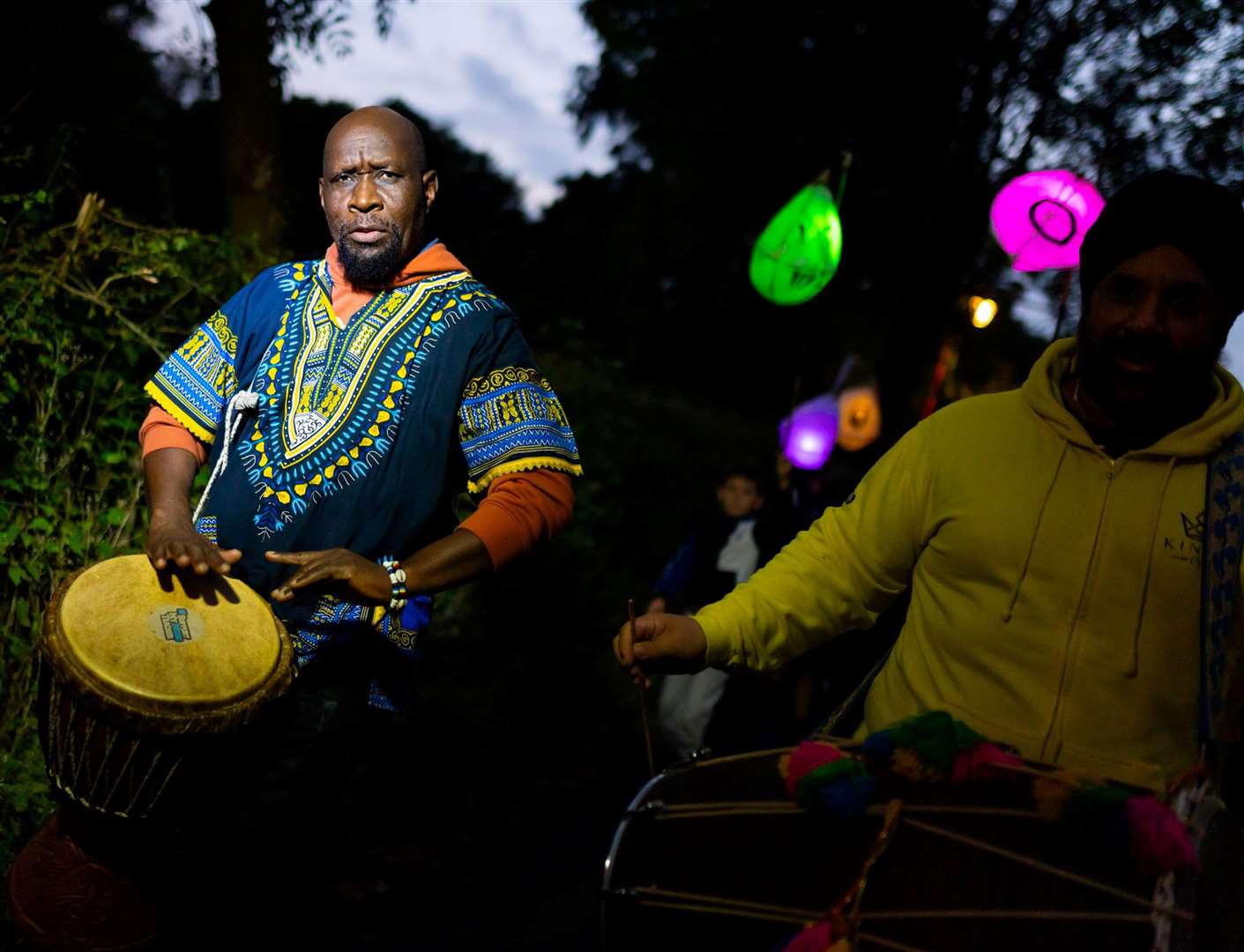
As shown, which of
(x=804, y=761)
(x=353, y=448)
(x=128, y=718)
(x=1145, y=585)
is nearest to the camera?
(x=804, y=761)

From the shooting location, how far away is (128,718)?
2.45 m

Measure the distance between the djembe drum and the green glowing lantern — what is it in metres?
6.75

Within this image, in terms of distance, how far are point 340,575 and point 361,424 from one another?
51cm

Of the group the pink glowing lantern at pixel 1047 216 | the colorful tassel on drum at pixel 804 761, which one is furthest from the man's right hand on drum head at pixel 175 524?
the pink glowing lantern at pixel 1047 216

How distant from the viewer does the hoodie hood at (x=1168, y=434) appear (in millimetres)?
2379

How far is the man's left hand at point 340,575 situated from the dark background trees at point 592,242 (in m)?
1.58

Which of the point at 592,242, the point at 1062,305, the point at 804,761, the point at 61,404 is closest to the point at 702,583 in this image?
the point at 1062,305

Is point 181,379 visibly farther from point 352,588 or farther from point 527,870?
point 527,870

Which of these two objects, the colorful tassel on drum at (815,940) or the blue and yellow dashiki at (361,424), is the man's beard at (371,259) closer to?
the blue and yellow dashiki at (361,424)

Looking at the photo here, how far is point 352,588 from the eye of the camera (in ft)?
8.46

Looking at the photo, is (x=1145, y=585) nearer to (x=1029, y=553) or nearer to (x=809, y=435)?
(x=1029, y=553)

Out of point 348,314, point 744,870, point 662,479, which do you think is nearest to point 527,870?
point 348,314

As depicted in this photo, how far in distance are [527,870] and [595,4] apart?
15.2 meters

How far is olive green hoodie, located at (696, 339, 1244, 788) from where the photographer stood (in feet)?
7.59
